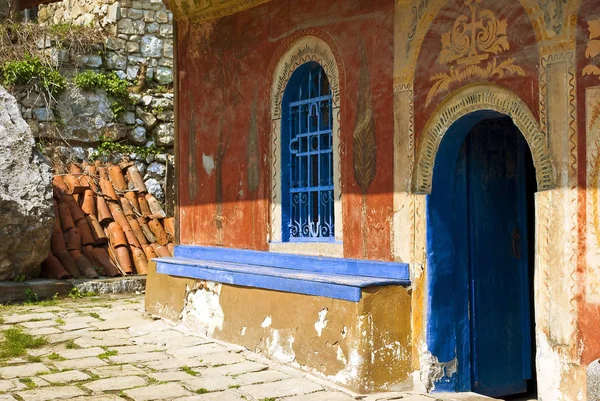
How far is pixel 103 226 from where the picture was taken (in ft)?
36.9

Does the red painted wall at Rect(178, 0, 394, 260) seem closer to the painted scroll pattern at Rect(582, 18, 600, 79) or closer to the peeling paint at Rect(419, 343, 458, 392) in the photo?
the peeling paint at Rect(419, 343, 458, 392)

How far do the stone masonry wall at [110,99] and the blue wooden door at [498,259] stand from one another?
24.3 feet

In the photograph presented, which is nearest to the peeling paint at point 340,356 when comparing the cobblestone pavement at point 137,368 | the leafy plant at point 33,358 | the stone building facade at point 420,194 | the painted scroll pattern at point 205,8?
the stone building facade at point 420,194

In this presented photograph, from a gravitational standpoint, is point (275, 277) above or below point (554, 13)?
below

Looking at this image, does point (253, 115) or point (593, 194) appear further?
point (253, 115)

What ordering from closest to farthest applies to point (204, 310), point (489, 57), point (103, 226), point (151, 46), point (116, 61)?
point (489, 57) → point (204, 310) → point (103, 226) → point (116, 61) → point (151, 46)

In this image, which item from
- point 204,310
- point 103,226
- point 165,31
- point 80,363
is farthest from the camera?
point 165,31

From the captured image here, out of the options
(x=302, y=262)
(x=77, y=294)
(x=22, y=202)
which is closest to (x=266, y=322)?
(x=302, y=262)

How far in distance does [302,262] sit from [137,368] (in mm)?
1571

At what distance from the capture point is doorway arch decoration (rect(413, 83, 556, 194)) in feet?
16.3

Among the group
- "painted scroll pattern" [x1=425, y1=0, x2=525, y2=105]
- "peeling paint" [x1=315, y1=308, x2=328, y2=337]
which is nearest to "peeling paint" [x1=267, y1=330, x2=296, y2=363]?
"peeling paint" [x1=315, y1=308, x2=328, y2=337]

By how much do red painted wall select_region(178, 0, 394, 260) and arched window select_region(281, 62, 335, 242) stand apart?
24 cm

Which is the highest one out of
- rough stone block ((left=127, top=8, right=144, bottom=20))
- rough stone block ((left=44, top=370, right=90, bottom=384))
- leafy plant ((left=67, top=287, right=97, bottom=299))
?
rough stone block ((left=127, top=8, right=144, bottom=20))

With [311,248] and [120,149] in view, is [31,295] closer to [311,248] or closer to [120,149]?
[120,149]
